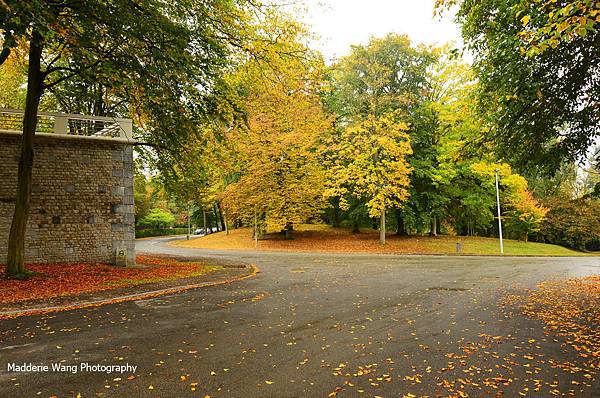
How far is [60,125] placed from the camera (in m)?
14.3

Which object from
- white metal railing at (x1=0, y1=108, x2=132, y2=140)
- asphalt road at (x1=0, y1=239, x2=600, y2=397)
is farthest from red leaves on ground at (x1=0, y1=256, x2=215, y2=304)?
white metal railing at (x1=0, y1=108, x2=132, y2=140)

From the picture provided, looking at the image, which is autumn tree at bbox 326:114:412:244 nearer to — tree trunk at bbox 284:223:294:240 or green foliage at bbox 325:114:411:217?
green foliage at bbox 325:114:411:217

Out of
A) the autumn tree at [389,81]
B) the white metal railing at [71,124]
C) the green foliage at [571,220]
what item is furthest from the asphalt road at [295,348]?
the green foliage at [571,220]

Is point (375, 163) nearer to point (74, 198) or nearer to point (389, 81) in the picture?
point (389, 81)

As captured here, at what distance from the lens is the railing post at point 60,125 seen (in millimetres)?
14250

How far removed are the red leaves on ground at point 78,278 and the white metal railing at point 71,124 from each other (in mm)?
4978

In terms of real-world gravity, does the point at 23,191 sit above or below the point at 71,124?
below

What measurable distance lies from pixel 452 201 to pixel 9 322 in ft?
111

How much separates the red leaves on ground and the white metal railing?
196 inches

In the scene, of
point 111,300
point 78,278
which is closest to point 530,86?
point 111,300

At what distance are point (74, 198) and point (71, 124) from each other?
373 cm

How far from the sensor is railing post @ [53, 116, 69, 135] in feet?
46.8

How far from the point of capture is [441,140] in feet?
105

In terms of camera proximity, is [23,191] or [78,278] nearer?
[23,191]
